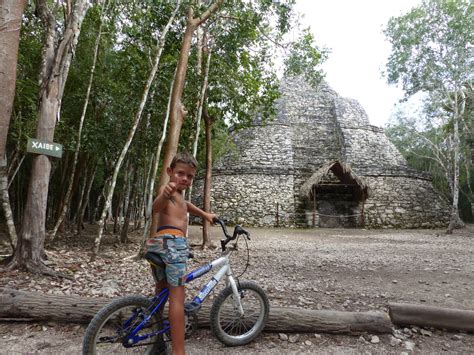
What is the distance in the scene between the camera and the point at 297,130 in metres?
22.6

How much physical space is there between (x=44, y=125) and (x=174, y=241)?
12.7ft

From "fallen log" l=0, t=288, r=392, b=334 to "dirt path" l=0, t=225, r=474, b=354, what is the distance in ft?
0.27

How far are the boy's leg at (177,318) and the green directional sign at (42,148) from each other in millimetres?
3541

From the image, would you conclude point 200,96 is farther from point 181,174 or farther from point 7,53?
point 181,174

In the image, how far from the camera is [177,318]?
7.40ft

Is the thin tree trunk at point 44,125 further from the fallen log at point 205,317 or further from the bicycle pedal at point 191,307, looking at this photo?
the bicycle pedal at point 191,307

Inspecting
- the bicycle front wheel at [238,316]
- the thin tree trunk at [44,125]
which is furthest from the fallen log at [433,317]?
the thin tree trunk at [44,125]

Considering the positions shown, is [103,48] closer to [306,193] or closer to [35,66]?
[35,66]

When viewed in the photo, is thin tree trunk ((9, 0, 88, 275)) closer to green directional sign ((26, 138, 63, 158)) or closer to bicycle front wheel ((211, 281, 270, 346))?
green directional sign ((26, 138, 63, 158))

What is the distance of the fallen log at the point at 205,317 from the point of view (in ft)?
9.96

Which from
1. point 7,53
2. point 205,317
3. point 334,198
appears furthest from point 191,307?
point 334,198

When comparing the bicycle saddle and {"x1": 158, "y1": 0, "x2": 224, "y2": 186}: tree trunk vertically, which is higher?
{"x1": 158, "y1": 0, "x2": 224, "y2": 186}: tree trunk

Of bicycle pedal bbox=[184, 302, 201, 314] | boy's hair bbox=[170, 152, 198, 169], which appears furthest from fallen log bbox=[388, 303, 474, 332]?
boy's hair bbox=[170, 152, 198, 169]

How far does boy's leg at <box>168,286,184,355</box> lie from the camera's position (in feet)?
7.29
